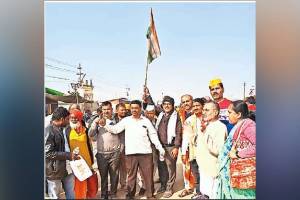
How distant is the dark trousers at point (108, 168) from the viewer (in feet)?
9.27

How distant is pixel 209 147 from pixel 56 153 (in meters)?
0.93

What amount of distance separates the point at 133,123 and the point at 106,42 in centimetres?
52

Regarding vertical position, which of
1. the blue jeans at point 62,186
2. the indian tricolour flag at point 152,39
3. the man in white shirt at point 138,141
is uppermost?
the indian tricolour flag at point 152,39

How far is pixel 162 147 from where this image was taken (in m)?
2.83

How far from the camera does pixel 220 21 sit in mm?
2801

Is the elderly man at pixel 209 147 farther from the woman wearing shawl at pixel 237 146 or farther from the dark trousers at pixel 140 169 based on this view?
the dark trousers at pixel 140 169

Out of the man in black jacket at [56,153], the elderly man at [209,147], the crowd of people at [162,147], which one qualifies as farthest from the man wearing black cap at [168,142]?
the man in black jacket at [56,153]

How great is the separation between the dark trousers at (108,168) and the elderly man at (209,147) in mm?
501

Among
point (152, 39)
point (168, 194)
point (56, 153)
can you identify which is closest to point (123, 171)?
point (168, 194)

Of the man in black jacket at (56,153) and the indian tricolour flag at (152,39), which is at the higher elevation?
the indian tricolour flag at (152,39)

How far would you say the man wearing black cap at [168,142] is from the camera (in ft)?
9.29

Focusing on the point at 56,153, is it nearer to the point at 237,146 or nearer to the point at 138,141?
the point at 138,141
